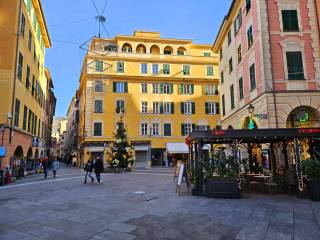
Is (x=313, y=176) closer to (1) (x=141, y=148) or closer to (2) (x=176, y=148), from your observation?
(2) (x=176, y=148)

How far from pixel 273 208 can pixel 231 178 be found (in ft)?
7.39

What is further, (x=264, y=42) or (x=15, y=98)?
(x=15, y=98)

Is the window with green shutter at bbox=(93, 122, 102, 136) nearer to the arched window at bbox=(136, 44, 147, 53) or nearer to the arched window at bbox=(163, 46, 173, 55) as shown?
the arched window at bbox=(136, 44, 147, 53)

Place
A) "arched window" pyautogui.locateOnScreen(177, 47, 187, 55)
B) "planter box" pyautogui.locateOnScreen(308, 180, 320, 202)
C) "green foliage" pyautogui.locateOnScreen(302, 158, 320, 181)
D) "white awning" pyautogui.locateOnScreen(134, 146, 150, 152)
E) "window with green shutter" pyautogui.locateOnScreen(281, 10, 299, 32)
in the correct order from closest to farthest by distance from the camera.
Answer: "planter box" pyautogui.locateOnScreen(308, 180, 320, 202) → "green foliage" pyautogui.locateOnScreen(302, 158, 320, 181) → "window with green shutter" pyautogui.locateOnScreen(281, 10, 299, 32) → "white awning" pyautogui.locateOnScreen(134, 146, 150, 152) → "arched window" pyautogui.locateOnScreen(177, 47, 187, 55)

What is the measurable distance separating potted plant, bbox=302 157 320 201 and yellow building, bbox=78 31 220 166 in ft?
91.7

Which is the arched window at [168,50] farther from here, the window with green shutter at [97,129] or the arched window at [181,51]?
the window with green shutter at [97,129]

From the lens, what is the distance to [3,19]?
19.2 meters

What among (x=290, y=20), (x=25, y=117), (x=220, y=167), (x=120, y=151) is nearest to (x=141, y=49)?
(x=120, y=151)

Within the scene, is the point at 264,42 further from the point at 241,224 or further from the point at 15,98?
the point at 15,98

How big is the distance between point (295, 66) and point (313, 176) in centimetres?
876

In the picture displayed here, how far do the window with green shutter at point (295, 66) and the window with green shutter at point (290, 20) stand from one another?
1691 millimetres

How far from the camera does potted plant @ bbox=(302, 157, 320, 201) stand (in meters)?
9.92

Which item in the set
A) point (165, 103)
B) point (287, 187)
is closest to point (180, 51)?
point (165, 103)

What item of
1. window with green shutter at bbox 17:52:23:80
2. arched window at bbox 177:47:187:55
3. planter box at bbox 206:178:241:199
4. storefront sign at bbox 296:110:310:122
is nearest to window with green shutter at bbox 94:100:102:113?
arched window at bbox 177:47:187:55
